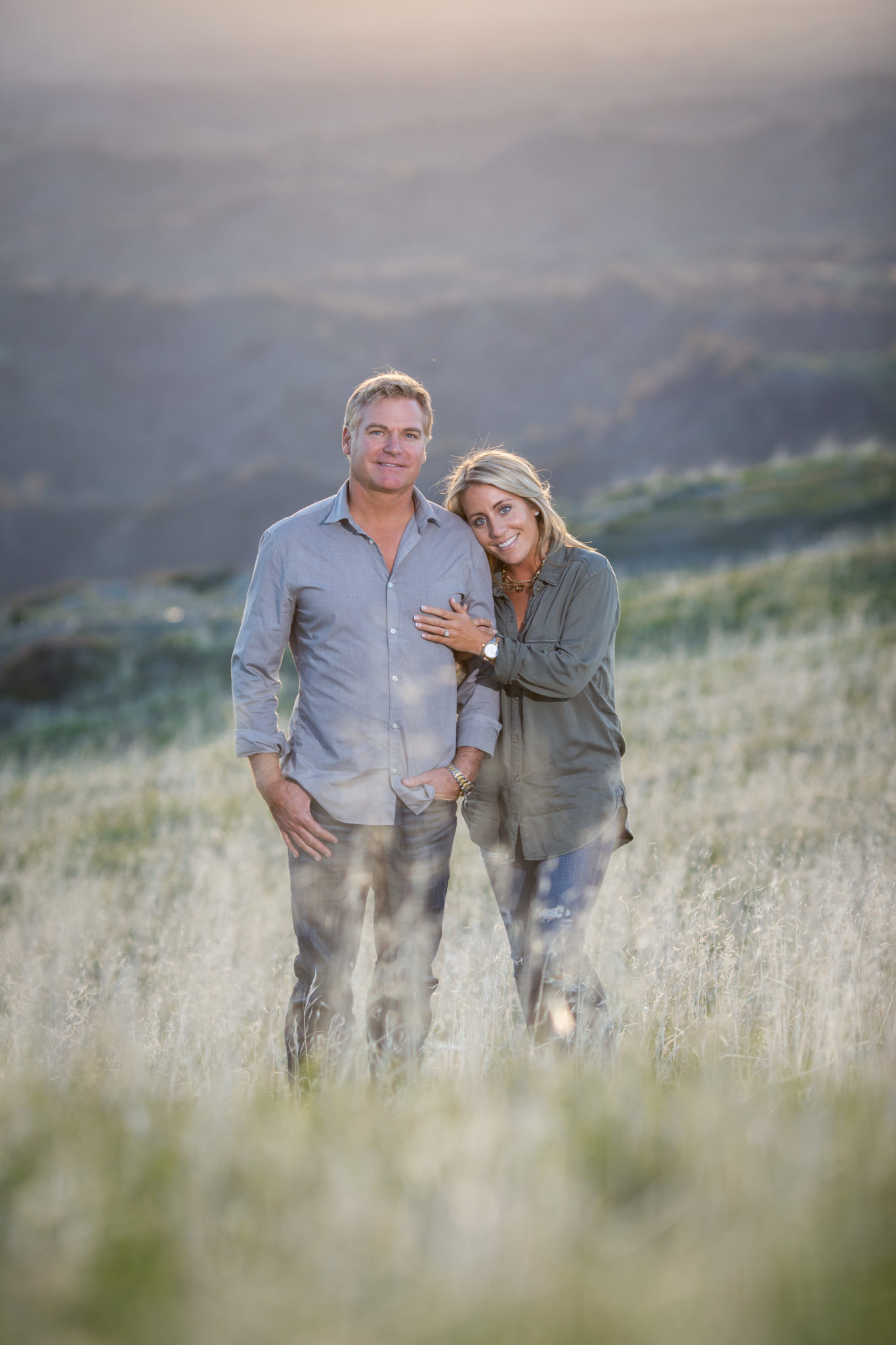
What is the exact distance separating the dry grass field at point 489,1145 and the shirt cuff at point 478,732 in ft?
3.30

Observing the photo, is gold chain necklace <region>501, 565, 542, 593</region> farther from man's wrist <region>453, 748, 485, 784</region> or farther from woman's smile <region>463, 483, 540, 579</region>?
man's wrist <region>453, 748, 485, 784</region>

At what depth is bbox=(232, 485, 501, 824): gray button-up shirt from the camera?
12.4 feet

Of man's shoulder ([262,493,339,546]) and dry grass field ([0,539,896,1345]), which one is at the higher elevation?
man's shoulder ([262,493,339,546])

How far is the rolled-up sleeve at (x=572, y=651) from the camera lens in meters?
3.67

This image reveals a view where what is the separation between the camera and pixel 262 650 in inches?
152

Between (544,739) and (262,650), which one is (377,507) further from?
(544,739)

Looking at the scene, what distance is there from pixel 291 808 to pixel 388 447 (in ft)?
4.47

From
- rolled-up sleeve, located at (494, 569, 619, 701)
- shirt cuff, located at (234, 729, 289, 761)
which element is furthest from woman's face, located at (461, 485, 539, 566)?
shirt cuff, located at (234, 729, 289, 761)

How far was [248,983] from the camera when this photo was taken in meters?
5.13

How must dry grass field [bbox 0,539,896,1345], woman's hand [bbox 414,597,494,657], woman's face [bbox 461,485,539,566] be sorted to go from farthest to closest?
woman's face [bbox 461,485,539,566], woman's hand [bbox 414,597,494,657], dry grass field [bbox 0,539,896,1345]

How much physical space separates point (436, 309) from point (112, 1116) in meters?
155

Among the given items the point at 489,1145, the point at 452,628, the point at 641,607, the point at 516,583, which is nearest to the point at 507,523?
the point at 516,583

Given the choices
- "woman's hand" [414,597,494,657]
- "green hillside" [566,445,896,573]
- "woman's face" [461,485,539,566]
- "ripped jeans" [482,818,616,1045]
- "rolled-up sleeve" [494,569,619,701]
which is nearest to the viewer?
"ripped jeans" [482,818,616,1045]

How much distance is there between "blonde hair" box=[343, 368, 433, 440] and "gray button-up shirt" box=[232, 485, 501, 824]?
30cm
